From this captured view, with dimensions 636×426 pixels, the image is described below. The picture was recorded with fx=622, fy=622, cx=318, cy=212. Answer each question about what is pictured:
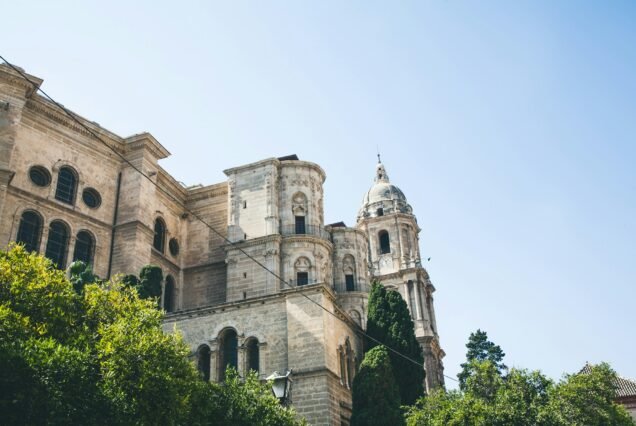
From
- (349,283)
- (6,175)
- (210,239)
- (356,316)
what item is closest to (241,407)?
(6,175)

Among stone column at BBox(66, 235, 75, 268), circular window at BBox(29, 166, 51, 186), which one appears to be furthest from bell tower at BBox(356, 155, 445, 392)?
circular window at BBox(29, 166, 51, 186)

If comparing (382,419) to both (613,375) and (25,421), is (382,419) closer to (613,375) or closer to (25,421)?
(613,375)

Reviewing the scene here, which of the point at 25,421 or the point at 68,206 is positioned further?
the point at 68,206

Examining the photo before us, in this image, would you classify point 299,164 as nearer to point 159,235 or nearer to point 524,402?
point 159,235

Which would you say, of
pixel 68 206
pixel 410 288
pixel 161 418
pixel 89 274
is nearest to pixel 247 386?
pixel 161 418

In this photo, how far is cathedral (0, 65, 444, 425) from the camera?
2420cm

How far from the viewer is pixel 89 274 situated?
2359cm

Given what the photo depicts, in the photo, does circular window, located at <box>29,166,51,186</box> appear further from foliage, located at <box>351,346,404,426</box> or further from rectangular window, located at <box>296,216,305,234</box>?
foliage, located at <box>351,346,404,426</box>

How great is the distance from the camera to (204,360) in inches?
998

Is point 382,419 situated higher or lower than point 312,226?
lower

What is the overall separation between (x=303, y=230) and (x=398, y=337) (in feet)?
31.4

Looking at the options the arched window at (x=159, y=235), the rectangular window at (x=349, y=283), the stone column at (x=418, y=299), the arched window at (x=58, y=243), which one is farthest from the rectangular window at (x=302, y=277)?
the stone column at (x=418, y=299)

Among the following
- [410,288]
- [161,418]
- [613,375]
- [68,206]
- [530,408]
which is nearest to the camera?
[161,418]

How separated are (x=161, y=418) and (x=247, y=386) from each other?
4.13 m
